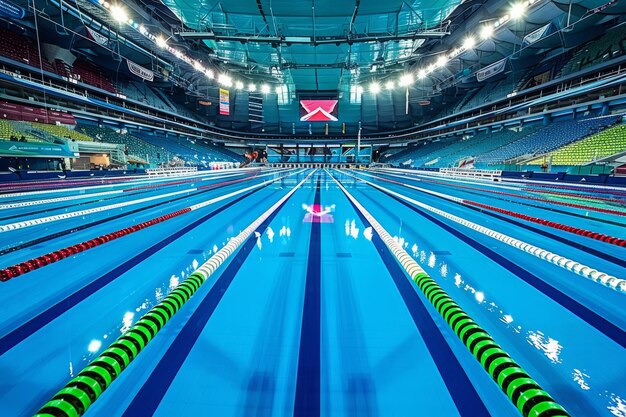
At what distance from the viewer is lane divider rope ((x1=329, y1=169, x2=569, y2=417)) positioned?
0.99 meters

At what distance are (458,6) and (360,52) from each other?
24.0 ft

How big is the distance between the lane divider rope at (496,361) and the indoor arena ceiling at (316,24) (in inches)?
617

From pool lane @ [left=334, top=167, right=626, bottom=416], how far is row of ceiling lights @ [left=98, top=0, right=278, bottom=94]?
19.4 meters

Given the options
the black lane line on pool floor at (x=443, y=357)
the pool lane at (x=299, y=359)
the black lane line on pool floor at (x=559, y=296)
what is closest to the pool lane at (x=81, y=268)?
the pool lane at (x=299, y=359)

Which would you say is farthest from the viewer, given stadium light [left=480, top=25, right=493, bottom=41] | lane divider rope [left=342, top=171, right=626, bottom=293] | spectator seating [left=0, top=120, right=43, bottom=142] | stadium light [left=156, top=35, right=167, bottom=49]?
stadium light [left=156, top=35, right=167, bottom=49]

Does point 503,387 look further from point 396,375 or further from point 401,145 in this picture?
point 401,145

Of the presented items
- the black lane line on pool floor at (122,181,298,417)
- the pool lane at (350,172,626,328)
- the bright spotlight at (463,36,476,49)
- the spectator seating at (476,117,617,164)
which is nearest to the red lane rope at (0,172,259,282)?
the black lane line on pool floor at (122,181,298,417)

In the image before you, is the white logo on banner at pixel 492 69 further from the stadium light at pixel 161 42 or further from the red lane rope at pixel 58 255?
the red lane rope at pixel 58 255

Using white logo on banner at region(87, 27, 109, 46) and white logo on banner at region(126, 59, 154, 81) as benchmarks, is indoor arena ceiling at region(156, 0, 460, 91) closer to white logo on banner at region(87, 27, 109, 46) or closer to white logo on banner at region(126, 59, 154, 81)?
white logo on banner at region(87, 27, 109, 46)

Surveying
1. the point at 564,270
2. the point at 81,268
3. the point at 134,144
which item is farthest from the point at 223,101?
the point at 564,270

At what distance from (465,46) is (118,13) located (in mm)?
22667

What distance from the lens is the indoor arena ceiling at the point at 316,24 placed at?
14.2 meters

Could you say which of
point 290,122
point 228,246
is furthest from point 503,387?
point 290,122

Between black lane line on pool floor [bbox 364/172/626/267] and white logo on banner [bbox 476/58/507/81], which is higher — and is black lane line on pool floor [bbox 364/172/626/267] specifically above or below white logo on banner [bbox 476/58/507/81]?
below
